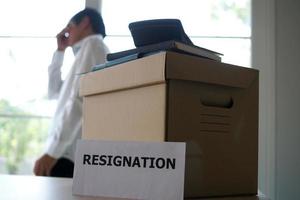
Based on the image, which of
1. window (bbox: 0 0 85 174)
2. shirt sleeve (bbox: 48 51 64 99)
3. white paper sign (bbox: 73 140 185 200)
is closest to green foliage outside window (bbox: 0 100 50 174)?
window (bbox: 0 0 85 174)

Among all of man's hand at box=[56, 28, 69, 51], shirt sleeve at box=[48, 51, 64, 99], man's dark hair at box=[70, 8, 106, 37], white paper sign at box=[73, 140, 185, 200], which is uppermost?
man's dark hair at box=[70, 8, 106, 37]

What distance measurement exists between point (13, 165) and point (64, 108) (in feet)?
2.34

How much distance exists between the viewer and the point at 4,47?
2.28 meters

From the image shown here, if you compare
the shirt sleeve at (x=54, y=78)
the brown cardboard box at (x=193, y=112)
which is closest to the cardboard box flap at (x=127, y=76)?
the brown cardboard box at (x=193, y=112)

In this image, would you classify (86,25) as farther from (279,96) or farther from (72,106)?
(279,96)

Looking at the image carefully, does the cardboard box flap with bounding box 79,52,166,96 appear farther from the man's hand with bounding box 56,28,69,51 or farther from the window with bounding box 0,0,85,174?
the window with bounding box 0,0,85,174

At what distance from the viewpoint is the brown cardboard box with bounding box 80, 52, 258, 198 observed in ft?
2.27

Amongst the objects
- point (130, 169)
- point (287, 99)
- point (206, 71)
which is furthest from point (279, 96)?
point (130, 169)

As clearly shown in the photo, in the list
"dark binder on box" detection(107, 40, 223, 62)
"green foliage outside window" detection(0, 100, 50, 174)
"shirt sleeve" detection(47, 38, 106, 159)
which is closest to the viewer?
"dark binder on box" detection(107, 40, 223, 62)

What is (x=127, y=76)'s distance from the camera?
2.54 ft

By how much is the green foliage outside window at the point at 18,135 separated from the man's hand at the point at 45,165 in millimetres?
466

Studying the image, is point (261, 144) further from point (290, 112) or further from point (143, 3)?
point (143, 3)

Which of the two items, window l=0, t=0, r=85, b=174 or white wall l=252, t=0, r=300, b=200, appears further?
window l=0, t=0, r=85, b=174

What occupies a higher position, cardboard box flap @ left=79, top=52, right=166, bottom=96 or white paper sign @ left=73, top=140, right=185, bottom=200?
cardboard box flap @ left=79, top=52, right=166, bottom=96
